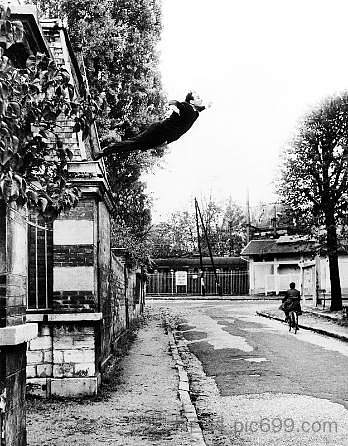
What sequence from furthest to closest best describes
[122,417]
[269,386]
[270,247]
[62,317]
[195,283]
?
1. [195,283]
2. [270,247]
3. [269,386]
4. [62,317]
5. [122,417]

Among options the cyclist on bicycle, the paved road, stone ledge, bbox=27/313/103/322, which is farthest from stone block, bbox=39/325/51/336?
the cyclist on bicycle

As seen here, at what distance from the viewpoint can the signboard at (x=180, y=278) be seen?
51125 mm

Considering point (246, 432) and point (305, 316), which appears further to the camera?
point (305, 316)

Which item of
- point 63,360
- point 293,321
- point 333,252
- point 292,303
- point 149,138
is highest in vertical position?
point 149,138

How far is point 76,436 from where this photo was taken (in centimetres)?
773

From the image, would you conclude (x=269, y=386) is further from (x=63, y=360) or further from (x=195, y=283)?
(x=195, y=283)

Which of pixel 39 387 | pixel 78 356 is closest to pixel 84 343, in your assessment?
pixel 78 356

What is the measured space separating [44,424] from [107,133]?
15.2m

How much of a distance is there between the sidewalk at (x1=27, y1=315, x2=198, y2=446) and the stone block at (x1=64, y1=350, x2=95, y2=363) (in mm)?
599

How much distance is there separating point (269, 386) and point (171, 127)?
4.85 meters

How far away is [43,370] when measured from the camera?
10289mm

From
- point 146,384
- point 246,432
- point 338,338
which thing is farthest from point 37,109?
point 338,338

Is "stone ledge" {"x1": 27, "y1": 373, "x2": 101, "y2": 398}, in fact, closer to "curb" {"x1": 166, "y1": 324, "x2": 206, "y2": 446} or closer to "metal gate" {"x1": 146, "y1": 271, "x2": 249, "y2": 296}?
"curb" {"x1": 166, "y1": 324, "x2": 206, "y2": 446}

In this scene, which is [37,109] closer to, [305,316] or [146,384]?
[146,384]
